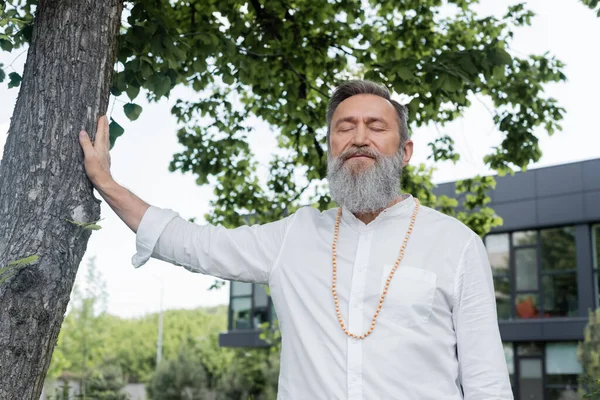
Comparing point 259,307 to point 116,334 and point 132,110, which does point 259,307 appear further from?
A: point 116,334

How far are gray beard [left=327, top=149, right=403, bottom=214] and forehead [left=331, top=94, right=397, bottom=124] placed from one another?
161 mm

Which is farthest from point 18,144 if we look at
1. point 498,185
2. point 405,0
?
point 498,185

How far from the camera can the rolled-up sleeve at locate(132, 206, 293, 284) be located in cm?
306

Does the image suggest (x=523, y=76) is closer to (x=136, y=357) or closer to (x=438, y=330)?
(x=438, y=330)

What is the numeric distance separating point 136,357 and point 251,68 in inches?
2104

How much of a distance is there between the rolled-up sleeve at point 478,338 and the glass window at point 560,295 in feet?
61.9

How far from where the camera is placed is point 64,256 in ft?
9.53

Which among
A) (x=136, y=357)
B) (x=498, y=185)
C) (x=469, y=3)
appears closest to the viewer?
(x=469, y=3)

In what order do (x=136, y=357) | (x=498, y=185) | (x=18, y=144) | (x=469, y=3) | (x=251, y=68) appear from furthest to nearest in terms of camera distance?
1. (x=136, y=357)
2. (x=498, y=185)
3. (x=469, y=3)
4. (x=251, y=68)
5. (x=18, y=144)

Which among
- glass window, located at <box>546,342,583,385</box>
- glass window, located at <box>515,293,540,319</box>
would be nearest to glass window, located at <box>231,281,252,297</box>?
glass window, located at <box>515,293,540,319</box>

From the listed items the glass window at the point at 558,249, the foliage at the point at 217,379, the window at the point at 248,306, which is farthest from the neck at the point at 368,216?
the window at the point at 248,306

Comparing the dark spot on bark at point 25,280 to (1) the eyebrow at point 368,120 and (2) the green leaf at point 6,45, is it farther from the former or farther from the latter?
(2) the green leaf at point 6,45

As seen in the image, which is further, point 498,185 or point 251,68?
point 498,185

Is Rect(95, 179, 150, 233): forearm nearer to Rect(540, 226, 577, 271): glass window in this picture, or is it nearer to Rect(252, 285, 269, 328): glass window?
Rect(540, 226, 577, 271): glass window
